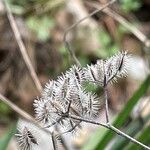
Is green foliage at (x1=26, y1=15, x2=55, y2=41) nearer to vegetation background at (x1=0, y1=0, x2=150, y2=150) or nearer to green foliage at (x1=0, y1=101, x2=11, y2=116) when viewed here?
vegetation background at (x1=0, y1=0, x2=150, y2=150)

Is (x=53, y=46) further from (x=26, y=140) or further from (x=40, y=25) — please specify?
(x=26, y=140)

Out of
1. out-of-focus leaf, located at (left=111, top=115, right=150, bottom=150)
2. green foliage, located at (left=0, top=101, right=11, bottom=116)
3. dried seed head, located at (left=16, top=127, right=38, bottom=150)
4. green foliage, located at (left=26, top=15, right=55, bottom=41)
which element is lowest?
dried seed head, located at (left=16, top=127, right=38, bottom=150)

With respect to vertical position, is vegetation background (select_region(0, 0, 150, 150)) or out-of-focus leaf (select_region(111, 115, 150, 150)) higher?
vegetation background (select_region(0, 0, 150, 150))

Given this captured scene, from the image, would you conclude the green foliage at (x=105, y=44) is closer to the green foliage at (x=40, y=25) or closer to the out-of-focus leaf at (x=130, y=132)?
the green foliage at (x=40, y=25)

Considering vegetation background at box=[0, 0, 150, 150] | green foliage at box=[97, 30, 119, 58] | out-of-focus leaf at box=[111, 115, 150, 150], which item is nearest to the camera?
out-of-focus leaf at box=[111, 115, 150, 150]

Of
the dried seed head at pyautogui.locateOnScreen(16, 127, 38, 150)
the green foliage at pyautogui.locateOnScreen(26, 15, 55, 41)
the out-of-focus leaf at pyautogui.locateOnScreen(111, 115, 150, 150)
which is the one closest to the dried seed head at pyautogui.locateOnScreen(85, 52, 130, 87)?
the dried seed head at pyautogui.locateOnScreen(16, 127, 38, 150)

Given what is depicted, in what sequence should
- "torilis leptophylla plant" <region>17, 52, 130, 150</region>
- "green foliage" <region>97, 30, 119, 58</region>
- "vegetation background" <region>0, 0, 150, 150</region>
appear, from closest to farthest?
"torilis leptophylla plant" <region>17, 52, 130, 150</region> → "vegetation background" <region>0, 0, 150, 150</region> → "green foliage" <region>97, 30, 119, 58</region>

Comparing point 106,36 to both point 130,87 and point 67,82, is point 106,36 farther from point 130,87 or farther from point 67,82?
point 67,82
